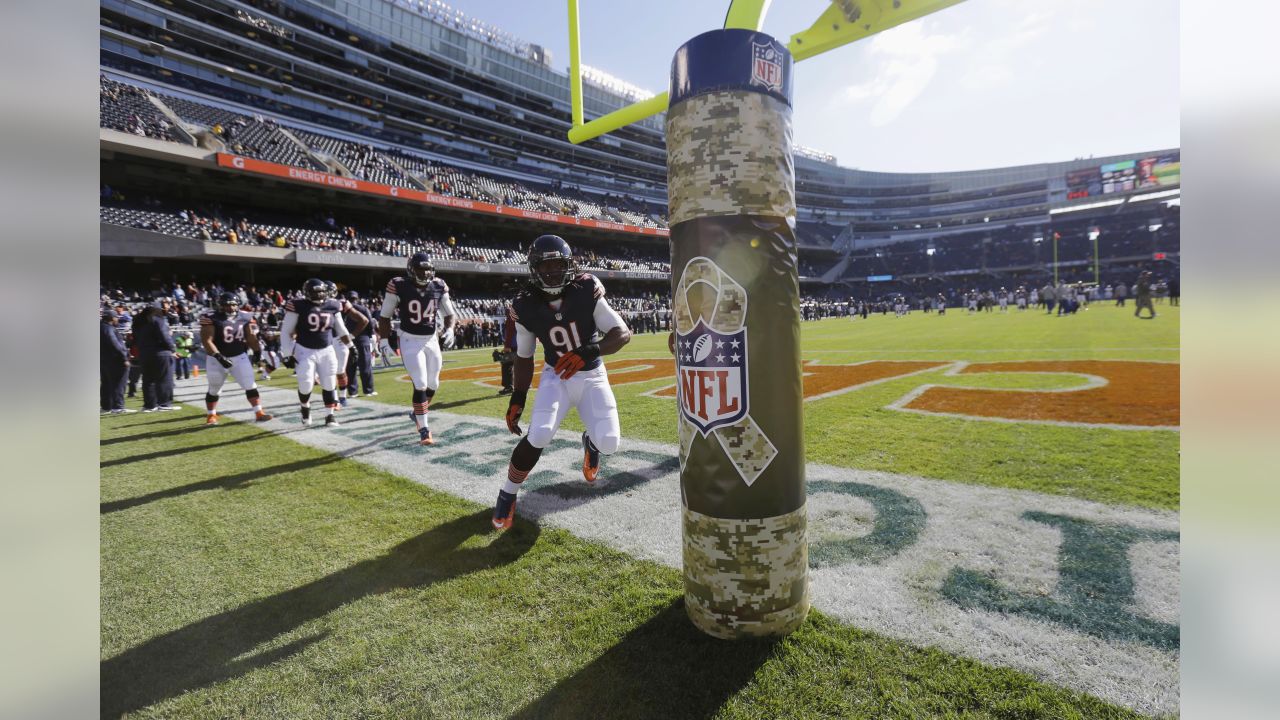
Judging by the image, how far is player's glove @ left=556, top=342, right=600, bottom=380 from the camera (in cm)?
400

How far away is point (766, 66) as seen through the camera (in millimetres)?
2305

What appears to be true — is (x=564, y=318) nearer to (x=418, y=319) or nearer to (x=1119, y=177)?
(x=418, y=319)

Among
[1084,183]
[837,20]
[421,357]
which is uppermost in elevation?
[1084,183]

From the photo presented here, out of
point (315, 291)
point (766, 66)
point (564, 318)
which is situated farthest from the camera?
point (315, 291)

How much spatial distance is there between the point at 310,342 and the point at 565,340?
5253 mm

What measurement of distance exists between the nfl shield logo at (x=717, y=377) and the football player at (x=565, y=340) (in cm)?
174

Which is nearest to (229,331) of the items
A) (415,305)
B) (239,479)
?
(415,305)

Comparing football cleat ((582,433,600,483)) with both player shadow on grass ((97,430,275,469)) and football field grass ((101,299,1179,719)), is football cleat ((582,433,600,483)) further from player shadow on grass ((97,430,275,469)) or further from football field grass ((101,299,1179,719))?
player shadow on grass ((97,430,275,469))

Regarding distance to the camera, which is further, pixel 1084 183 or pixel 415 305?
pixel 1084 183

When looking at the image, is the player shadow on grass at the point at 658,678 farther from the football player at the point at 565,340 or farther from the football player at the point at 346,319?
the football player at the point at 346,319

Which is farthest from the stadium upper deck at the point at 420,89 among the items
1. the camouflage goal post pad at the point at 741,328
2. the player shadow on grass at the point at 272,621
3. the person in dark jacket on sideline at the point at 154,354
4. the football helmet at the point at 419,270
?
the camouflage goal post pad at the point at 741,328

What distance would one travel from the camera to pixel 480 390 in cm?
1066

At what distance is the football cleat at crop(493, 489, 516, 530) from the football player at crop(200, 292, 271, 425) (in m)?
6.66

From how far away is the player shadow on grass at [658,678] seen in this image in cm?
197
